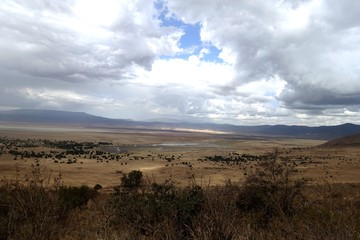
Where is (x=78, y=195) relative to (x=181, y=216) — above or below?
below

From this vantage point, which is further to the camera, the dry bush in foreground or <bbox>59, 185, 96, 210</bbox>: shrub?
<bbox>59, 185, 96, 210</bbox>: shrub

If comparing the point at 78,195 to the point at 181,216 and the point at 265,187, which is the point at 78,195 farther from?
the point at 181,216

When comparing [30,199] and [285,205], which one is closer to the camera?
[30,199]

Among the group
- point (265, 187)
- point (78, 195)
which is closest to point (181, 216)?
point (265, 187)

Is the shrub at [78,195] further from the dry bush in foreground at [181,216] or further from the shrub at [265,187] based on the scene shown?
the shrub at [265,187]

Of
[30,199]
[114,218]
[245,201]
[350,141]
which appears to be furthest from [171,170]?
[350,141]

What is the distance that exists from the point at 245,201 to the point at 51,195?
15158mm

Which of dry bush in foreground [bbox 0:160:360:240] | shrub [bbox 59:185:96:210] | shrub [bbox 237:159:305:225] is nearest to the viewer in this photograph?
dry bush in foreground [bbox 0:160:360:240]

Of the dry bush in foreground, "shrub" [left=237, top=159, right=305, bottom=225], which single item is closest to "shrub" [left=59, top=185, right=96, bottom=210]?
the dry bush in foreground

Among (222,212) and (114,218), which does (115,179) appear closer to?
(114,218)

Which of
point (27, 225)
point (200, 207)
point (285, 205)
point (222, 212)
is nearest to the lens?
point (222, 212)

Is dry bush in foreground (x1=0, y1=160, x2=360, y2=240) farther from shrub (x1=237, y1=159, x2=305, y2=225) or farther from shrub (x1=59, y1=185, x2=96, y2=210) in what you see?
shrub (x1=59, y1=185, x2=96, y2=210)

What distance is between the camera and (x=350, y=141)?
579ft

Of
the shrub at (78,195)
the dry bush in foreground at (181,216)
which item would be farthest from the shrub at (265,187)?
the shrub at (78,195)
